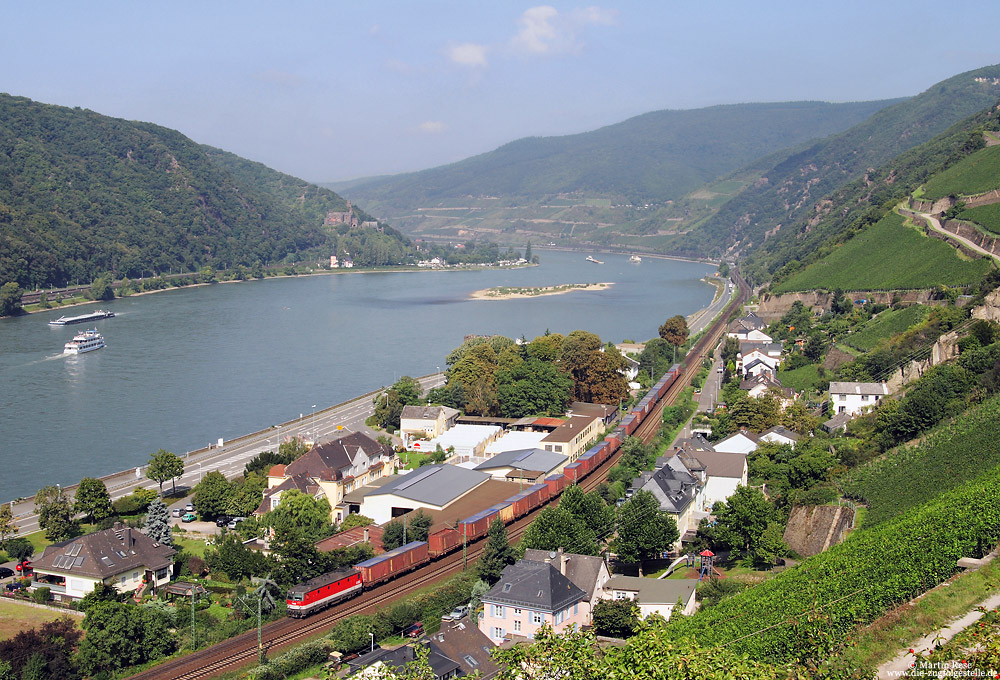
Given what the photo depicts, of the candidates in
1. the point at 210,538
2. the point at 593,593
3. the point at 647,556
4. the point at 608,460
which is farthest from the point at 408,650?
the point at 608,460

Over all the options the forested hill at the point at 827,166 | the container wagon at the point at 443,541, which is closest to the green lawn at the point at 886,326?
the container wagon at the point at 443,541

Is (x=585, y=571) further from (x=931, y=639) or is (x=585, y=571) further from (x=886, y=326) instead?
(x=886, y=326)

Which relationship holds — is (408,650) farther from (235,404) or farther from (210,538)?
(235,404)

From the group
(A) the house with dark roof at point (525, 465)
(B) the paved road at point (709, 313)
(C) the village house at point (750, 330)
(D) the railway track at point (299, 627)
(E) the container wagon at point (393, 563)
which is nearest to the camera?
(D) the railway track at point (299, 627)

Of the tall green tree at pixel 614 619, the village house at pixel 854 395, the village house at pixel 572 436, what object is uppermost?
the village house at pixel 854 395

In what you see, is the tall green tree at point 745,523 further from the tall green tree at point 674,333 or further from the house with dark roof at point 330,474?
the tall green tree at point 674,333

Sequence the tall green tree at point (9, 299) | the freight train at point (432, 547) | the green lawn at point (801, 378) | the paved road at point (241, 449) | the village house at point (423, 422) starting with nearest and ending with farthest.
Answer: the freight train at point (432, 547)
the paved road at point (241, 449)
the village house at point (423, 422)
the green lawn at point (801, 378)
the tall green tree at point (9, 299)

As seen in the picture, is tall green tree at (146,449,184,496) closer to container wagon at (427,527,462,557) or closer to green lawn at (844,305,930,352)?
container wagon at (427,527,462,557)
